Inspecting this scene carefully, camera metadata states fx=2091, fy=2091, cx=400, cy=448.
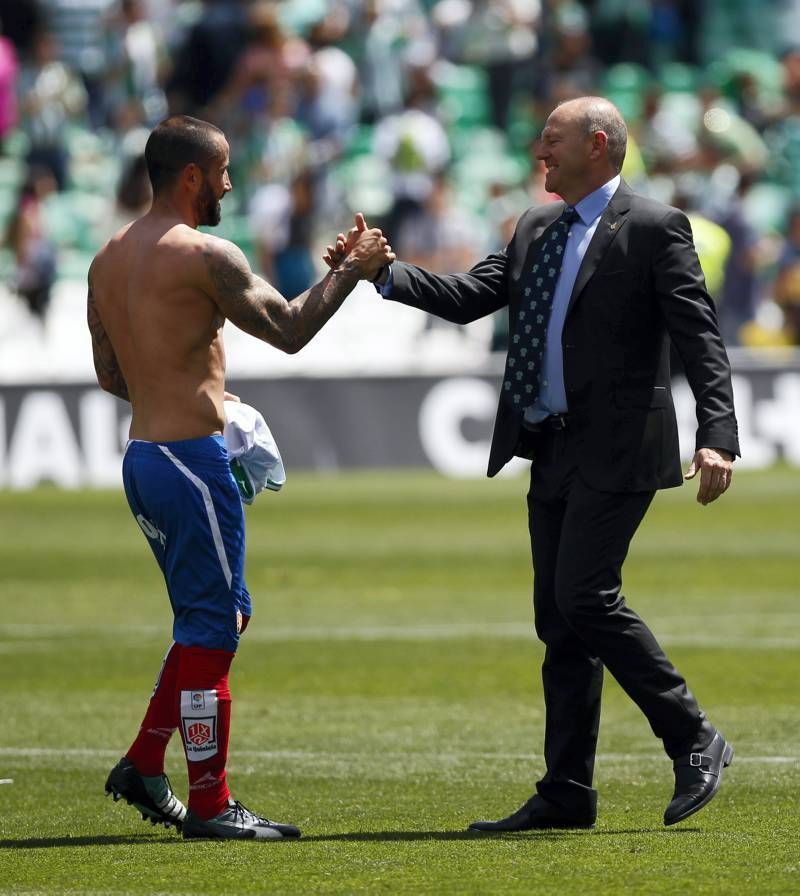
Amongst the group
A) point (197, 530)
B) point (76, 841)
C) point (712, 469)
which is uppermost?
point (712, 469)

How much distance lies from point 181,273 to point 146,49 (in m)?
20.6

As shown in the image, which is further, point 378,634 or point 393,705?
point 378,634

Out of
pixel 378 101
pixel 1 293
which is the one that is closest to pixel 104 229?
pixel 1 293

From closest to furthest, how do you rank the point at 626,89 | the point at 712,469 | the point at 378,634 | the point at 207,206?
the point at 712,469 < the point at 207,206 < the point at 378,634 < the point at 626,89

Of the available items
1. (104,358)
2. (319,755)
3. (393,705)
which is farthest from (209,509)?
(393,705)

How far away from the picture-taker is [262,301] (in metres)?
6.46

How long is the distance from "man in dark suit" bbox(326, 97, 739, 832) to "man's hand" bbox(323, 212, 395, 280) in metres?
0.07

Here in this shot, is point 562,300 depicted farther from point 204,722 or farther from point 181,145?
point 204,722

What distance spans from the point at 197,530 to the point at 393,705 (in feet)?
10.2

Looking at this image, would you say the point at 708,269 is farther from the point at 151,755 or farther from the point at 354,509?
the point at 151,755

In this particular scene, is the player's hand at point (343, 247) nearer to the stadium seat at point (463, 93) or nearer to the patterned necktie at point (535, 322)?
the patterned necktie at point (535, 322)

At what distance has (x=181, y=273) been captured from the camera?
21.2 feet

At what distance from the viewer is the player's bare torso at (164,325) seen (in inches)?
256

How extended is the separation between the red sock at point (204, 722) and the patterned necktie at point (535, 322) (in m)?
1.27
